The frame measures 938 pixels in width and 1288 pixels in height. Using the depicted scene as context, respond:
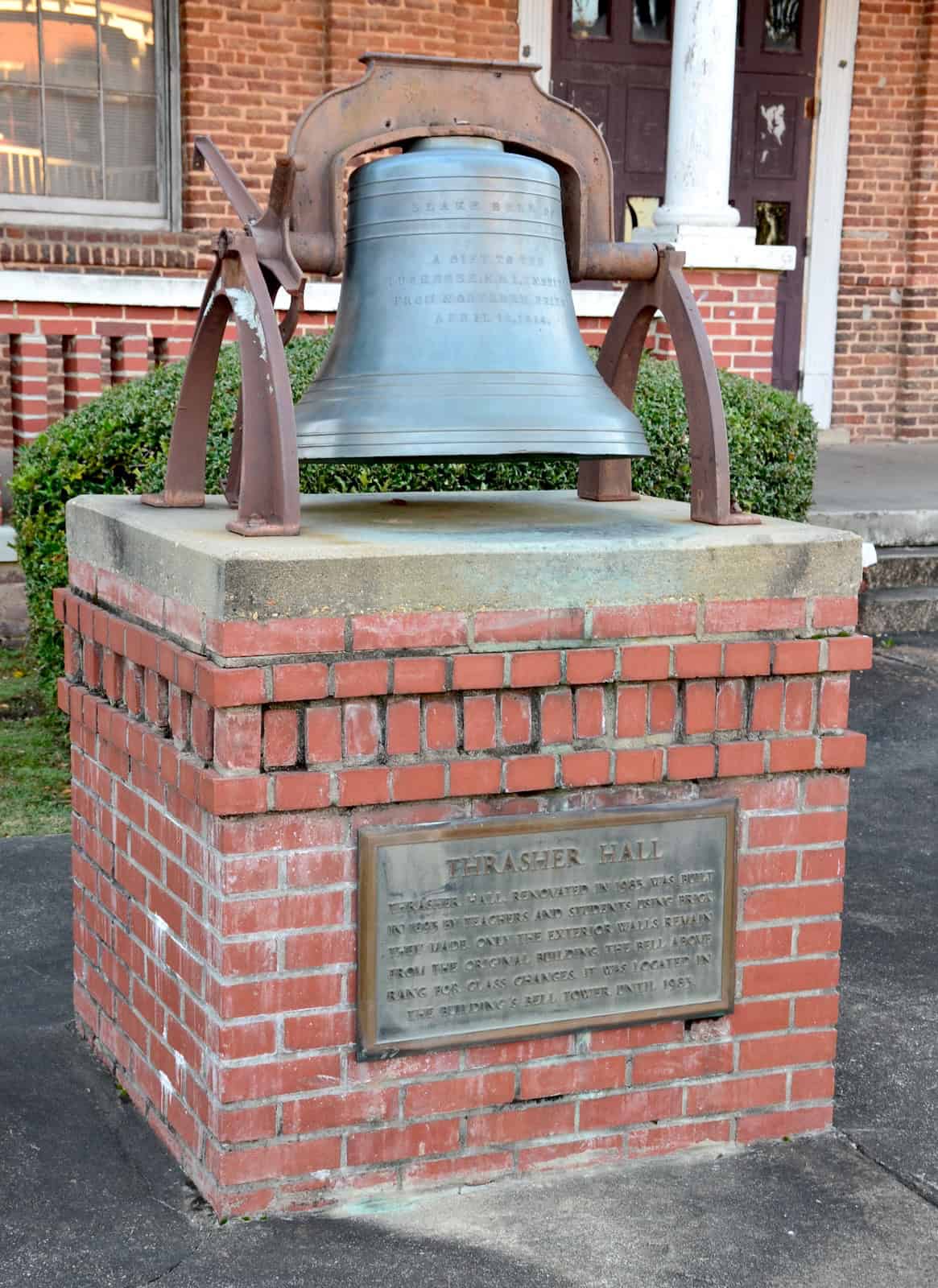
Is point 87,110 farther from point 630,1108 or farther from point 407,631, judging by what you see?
point 630,1108

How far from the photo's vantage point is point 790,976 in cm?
279

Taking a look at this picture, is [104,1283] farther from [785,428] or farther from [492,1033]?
[785,428]

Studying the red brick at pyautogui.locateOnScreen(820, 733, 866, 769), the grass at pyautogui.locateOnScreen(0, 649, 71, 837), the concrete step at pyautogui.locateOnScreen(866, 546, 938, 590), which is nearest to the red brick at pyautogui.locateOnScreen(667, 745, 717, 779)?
the red brick at pyautogui.locateOnScreen(820, 733, 866, 769)

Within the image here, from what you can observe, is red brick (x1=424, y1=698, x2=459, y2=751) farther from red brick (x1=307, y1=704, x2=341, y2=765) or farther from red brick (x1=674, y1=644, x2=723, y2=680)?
red brick (x1=674, y1=644, x2=723, y2=680)

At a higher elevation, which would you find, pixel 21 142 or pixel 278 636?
pixel 21 142

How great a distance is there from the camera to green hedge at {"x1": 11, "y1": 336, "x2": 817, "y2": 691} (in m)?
5.25

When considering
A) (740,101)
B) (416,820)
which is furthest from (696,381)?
(740,101)

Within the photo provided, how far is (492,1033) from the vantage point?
2596mm

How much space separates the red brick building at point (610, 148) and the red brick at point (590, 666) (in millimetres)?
5138

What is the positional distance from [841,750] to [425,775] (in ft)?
2.61

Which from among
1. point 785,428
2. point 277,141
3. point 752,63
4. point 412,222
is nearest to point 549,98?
point 412,222

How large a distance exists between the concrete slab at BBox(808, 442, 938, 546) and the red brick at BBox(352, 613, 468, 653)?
4777mm

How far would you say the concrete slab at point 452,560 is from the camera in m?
2.35

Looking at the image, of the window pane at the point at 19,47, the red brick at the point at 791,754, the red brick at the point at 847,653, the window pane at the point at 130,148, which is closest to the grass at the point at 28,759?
the red brick at the point at 791,754
